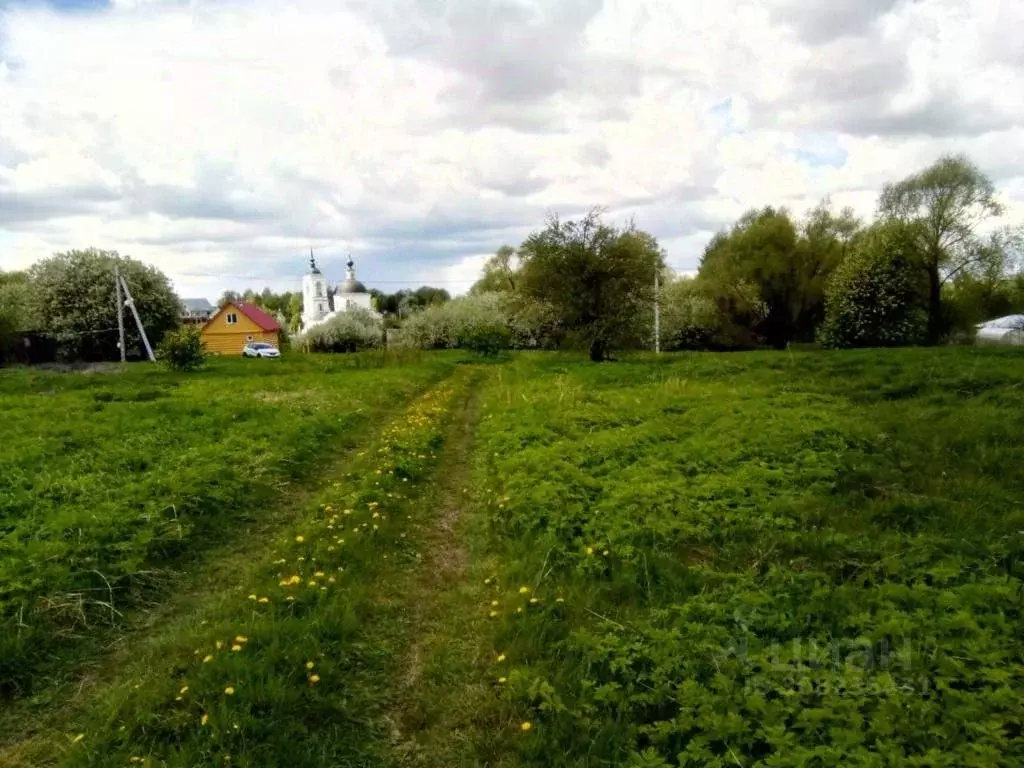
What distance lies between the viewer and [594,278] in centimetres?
2997

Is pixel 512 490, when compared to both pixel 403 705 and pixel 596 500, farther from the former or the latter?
pixel 403 705

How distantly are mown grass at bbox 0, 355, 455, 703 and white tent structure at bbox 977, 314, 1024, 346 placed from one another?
37.8m

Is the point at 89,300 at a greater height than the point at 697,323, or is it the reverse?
the point at 89,300

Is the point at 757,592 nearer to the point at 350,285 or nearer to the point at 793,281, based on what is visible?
the point at 793,281

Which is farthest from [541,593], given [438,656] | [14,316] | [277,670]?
[14,316]

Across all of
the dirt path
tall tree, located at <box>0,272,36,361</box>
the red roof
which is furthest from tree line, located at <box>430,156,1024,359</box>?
tall tree, located at <box>0,272,36,361</box>

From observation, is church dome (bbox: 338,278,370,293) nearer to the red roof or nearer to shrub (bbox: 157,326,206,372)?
the red roof

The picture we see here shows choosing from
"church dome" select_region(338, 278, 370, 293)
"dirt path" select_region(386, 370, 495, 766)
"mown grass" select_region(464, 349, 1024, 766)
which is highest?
"church dome" select_region(338, 278, 370, 293)

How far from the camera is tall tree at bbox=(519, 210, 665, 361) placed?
29.7 meters

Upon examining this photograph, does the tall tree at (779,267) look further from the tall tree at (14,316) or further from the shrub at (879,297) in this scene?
the tall tree at (14,316)

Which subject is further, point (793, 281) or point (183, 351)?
point (793, 281)

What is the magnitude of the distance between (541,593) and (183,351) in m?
28.0

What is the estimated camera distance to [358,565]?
22.3 feet

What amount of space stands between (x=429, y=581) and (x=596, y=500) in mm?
2717
